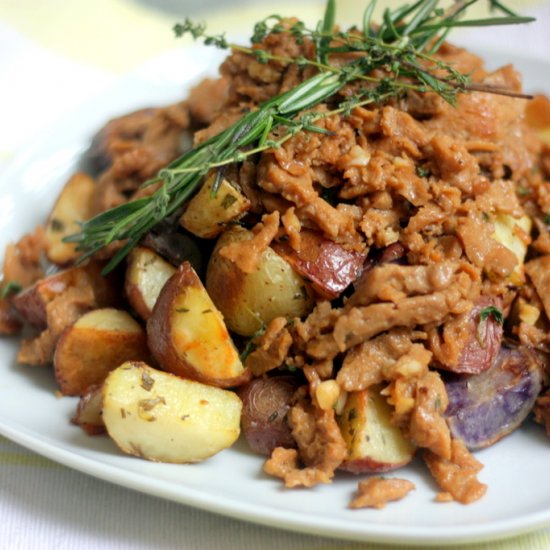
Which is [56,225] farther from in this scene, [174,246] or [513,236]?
[513,236]

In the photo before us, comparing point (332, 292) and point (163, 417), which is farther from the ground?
point (332, 292)

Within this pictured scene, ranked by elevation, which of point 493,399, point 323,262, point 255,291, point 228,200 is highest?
point 228,200

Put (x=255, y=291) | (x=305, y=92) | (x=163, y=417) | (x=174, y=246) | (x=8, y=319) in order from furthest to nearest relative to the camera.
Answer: (x=8, y=319), (x=174, y=246), (x=305, y=92), (x=255, y=291), (x=163, y=417)

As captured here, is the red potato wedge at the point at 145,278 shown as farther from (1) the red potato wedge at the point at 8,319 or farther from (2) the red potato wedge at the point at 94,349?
(1) the red potato wedge at the point at 8,319

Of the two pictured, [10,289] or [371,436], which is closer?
[371,436]

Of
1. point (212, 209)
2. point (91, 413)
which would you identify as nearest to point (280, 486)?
point (91, 413)

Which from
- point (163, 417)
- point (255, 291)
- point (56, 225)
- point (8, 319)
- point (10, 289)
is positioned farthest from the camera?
point (56, 225)

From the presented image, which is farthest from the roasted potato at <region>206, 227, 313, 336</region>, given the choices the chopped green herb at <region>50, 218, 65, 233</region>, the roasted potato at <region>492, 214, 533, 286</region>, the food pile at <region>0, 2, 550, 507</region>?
the chopped green herb at <region>50, 218, 65, 233</region>
